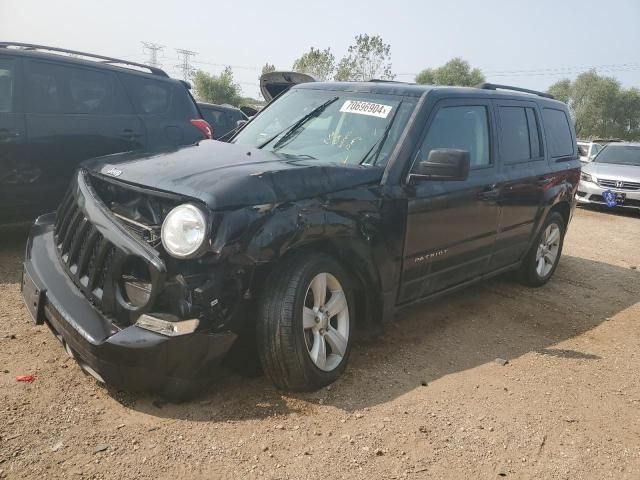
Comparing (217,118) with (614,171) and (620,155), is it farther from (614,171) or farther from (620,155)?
(620,155)

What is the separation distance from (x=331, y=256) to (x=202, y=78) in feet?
234

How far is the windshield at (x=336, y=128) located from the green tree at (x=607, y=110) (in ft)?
192

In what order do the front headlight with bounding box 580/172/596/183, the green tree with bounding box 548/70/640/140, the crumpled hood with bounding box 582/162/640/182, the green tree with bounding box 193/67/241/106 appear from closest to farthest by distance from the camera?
the crumpled hood with bounding box 582/162/640/182
the front headlight with bounding box 580/172/596/183
the green tree with bounding box 548/70/640/140
the green tree with bounding box 193/67/241/106

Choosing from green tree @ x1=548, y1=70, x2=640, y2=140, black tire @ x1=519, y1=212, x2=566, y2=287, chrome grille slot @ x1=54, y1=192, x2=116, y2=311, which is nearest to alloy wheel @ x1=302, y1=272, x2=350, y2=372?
chrome grille slot @ x1=54, y1=192, x2=116, y2=311

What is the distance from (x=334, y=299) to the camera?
324 centimetres

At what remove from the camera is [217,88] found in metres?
69.1

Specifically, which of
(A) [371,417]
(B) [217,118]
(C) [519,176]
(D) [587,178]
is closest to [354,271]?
(A) [371,417]

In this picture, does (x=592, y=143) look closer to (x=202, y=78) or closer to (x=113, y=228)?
(x=113, y=228)

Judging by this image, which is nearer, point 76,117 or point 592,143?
point 76,117

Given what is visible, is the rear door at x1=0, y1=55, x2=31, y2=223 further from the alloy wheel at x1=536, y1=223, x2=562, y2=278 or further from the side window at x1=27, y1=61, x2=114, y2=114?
the alloy wheel at x1=536, y1=223, x2=562, y2=278

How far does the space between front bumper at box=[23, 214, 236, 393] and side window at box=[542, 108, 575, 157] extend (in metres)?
4.10

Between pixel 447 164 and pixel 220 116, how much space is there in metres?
8.40

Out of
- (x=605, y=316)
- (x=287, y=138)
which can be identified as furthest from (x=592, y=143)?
(x=287, y=138)

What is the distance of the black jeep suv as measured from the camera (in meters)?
2.65
